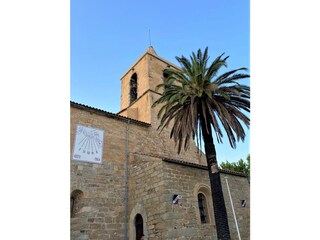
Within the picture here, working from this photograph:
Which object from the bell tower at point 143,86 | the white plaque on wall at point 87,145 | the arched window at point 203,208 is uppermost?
the bell tower at point 143,86

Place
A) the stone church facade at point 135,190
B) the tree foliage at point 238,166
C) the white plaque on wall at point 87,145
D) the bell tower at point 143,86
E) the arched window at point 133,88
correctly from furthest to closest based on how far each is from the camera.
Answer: the tree foliage at point 238,166 < the arched window at point 133,88 < the bell tower at point 143,86 < the white plaque on wall at point 87,145 < the stone church facade at point 135,190

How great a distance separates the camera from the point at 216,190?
973 cm

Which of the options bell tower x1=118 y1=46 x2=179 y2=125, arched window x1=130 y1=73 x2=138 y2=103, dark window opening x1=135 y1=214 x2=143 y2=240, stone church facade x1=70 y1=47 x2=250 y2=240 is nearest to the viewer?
stone church facade x1=70 y1=47 x2=250 y2=240

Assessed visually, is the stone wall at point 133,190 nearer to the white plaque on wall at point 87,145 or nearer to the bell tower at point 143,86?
the white plaque on wall at point 87,145

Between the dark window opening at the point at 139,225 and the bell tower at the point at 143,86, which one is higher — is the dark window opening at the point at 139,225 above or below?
below

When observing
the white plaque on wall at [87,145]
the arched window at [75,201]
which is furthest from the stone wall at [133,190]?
the white plaque on wall at [87,145]

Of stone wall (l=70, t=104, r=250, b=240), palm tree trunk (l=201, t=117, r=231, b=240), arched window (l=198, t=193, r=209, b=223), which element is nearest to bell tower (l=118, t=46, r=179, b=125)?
stone wall (l=70, t=104, r=250, b=240)

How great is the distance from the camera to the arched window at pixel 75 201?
39.2ft

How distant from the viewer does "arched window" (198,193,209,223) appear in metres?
12.0

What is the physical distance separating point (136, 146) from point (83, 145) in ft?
11.4

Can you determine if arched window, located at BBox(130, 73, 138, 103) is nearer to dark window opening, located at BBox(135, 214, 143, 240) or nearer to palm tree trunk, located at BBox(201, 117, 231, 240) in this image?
dark window opening, located at BBox(135, 214, 143, 240)

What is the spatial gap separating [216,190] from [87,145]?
689 cm
